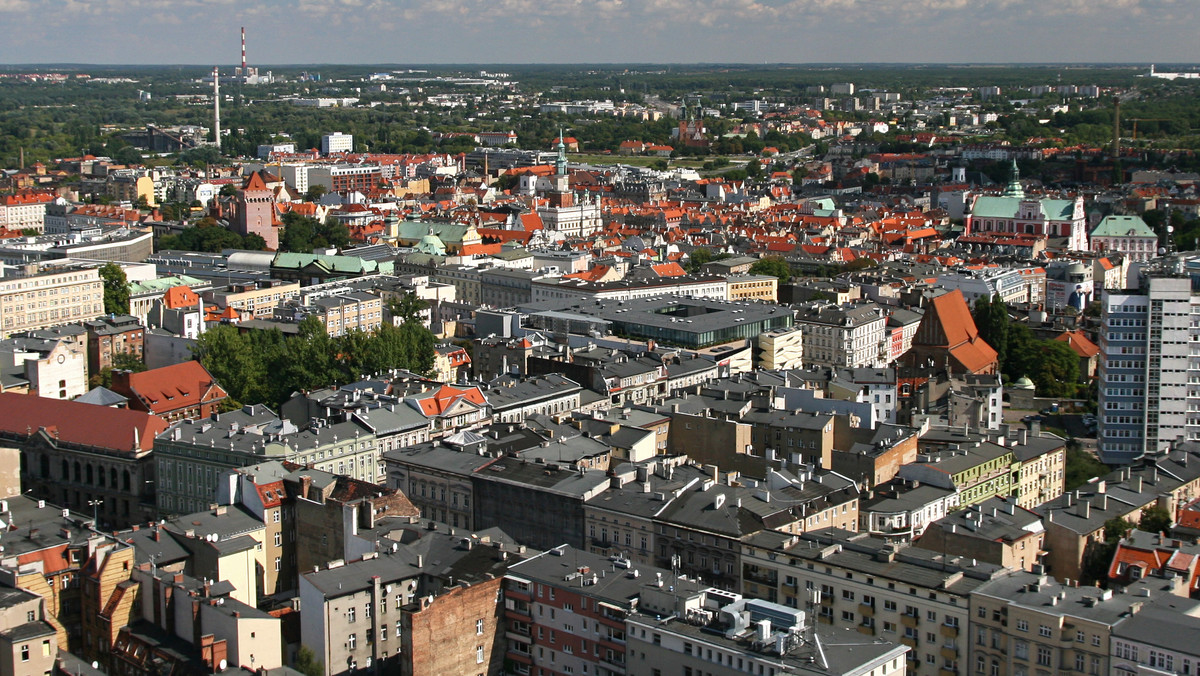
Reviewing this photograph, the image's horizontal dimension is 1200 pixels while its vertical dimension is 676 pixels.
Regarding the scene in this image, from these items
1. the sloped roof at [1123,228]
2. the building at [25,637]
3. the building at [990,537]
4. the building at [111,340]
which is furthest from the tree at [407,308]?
the sloped roof at [1123,228]

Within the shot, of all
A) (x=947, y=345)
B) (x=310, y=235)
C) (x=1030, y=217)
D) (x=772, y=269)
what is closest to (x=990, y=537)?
(x=947, y=345)

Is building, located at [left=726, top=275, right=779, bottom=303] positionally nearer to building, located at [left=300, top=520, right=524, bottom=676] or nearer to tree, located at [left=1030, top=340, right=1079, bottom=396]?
tree, located at [left=1030, top=340, right=1079, bottom=396]

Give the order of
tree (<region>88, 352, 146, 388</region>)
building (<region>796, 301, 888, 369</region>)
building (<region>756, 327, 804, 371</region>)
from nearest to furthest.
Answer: tree (<region>88, 352, 146, 388</region>), building (<region>756, 327, 804, 371</region>), building (<region>796, 301, 888, 369</region>)

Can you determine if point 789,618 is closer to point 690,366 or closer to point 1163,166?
point 690,366

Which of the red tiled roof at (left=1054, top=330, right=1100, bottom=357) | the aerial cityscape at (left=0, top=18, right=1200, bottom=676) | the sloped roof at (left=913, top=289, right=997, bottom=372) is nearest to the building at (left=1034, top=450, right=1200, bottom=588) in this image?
the aerial cityscape at (left=0, top=18, right=1200, bottom=676)

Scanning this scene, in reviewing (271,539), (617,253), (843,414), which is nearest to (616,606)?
(271,539)

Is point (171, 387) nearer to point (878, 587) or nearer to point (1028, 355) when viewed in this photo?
point (878, 587)
